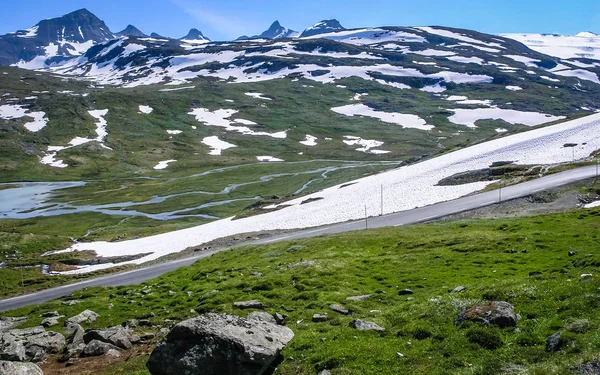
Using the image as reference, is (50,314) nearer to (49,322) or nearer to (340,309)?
(49,322)

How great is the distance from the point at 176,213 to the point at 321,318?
114 meters

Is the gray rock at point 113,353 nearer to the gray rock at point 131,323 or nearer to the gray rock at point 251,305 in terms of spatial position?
the gray rock at point 131,323

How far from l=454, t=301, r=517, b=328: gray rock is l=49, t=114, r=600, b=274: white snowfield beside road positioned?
171 feet

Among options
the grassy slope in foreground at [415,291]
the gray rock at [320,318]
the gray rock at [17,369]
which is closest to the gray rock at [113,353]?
the grassy slope in foreground at [415,291]

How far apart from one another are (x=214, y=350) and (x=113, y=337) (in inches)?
395

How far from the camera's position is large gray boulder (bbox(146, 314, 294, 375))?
608 inches

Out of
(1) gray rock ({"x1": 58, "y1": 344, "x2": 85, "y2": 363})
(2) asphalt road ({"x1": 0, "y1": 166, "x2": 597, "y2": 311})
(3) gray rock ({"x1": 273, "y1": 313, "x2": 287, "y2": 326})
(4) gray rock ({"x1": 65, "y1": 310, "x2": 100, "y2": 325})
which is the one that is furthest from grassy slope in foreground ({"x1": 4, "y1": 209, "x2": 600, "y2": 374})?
(2) asphalt road ({"x1": 0, "y1": 166, "x2": 597, "y2": 311})

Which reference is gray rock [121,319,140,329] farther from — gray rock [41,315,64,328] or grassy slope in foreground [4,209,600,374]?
gray rock [41,315,64,328]

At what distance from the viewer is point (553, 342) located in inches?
561

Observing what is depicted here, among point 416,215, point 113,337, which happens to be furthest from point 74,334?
point 416,215

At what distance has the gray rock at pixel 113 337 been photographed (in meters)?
22.5

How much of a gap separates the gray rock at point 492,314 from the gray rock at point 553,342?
1.97 metres

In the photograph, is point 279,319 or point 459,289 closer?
point 279,319

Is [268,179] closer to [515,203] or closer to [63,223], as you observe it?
[63,223]
